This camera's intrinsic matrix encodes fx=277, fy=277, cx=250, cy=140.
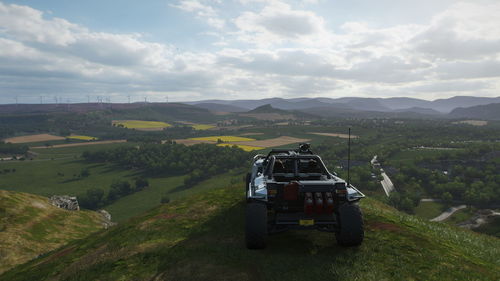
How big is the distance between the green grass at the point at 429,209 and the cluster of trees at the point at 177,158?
77794 mm

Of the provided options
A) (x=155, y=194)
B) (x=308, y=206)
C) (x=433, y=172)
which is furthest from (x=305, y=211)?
(x=433, y=172)

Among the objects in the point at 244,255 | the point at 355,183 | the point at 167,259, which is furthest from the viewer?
the point at 355,183

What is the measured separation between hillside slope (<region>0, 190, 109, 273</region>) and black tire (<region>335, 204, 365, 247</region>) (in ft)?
102

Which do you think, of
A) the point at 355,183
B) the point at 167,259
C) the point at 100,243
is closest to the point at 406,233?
the point at 167,259

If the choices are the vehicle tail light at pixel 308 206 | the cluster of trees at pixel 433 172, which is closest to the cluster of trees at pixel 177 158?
the cluster of trees at pixel 433 172

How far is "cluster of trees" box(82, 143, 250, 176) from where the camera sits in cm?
14138

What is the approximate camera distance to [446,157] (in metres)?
135

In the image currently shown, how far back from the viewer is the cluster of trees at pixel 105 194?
10475 cm

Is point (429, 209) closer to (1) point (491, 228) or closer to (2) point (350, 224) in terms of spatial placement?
(1) point (491, 228)

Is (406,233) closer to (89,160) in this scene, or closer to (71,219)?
(71,219)

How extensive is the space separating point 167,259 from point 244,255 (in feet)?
8.86

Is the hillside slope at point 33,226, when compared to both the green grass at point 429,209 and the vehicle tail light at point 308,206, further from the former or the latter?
the green grass at point 429,209

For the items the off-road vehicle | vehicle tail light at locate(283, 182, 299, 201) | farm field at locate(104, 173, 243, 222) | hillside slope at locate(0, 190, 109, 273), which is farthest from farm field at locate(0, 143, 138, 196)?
vehicle tail light at locate(283, 182, 299, 201)

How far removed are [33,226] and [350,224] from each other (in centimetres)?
3960
